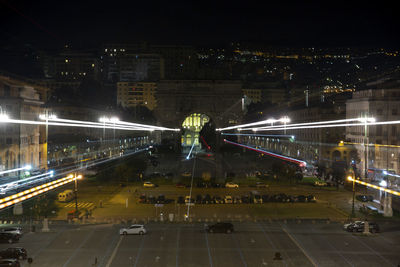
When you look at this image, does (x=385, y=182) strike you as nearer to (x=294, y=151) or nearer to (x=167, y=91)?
(x=294, y=151)

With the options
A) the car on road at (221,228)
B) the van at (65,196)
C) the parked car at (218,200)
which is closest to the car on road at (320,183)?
the parked car at (218,200)

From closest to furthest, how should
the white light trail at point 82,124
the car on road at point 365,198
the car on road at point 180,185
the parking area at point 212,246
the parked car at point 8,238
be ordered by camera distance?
the parking area at point 212,246 < the parked car at point 8,238 < the white light trail at point 82,124 < the car on road at point 365,198 < the car on road at point 180,185

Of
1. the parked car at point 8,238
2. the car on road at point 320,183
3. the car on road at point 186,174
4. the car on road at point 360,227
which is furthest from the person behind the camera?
the car on road at point 186,174

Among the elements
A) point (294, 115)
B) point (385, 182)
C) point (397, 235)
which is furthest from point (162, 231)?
point (294, 115)

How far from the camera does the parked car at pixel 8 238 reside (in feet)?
54.2

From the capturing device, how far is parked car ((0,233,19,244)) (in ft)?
54.2

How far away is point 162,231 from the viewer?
1856cm

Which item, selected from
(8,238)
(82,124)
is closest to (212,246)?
(8,238)

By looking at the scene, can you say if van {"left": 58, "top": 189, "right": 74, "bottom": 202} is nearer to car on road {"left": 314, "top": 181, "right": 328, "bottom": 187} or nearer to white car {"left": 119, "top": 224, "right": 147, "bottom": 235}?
white car {"left": 119, "top": 224, "right": 147, "bottom": 235}

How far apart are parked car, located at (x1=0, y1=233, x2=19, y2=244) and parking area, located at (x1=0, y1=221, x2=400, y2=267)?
304mm

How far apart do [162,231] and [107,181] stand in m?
Result: 15.9

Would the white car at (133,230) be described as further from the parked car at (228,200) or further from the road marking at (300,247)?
the parked car at (228,200)

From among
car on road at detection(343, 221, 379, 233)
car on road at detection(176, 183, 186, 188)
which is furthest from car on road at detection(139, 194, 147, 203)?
car on road at detection(343, 221, 379, 233)

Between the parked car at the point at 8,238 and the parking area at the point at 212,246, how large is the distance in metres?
0.30
